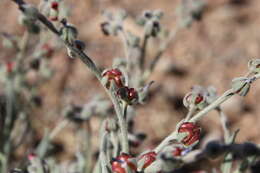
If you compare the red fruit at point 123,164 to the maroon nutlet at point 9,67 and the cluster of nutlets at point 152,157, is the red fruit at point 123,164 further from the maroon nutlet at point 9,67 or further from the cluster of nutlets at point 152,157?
the maroon nutlet at point 9,67

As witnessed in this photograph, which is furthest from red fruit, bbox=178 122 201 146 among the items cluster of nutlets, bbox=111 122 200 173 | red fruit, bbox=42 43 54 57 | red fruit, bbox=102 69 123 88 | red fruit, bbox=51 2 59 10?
red fruit, bbox=42 43 54 57

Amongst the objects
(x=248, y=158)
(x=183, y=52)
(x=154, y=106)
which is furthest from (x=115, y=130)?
(x=183, y=52)

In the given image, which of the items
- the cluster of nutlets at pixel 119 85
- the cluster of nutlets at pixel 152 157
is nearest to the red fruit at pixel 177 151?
the cluster of nutlets at pixel 152 157

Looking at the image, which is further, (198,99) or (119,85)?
(198,99)

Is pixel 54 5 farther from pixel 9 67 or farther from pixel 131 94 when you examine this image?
pixel 9 67

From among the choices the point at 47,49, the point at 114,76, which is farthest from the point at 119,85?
the point at 47,49
